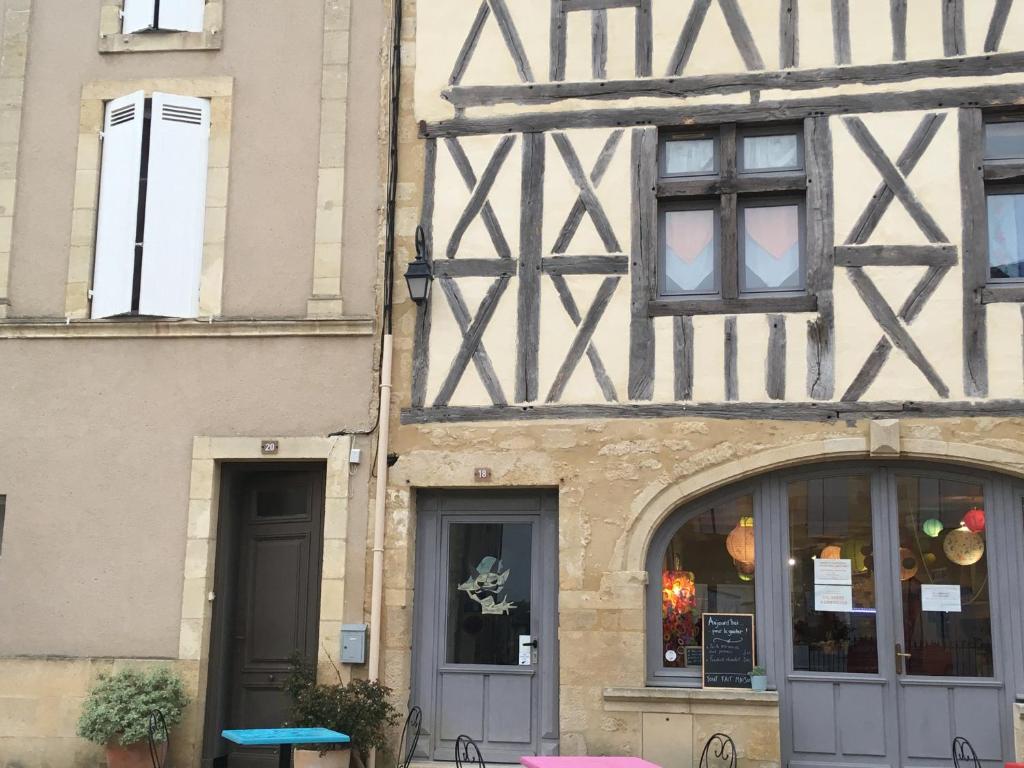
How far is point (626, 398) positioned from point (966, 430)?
6.65ft

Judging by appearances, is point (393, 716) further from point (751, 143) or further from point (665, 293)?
point (751, 143)

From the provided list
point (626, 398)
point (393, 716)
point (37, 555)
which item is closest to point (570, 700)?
point (393, 716)

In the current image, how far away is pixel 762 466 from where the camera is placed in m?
7.23

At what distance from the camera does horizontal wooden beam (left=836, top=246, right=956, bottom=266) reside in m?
7.25

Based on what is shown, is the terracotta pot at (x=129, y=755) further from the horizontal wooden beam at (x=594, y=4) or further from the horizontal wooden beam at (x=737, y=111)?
the horizontal wooden beam at (x=594, y=4)

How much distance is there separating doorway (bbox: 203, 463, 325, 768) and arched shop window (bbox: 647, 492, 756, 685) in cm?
226

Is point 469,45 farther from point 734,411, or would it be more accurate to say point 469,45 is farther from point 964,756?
point 964,756

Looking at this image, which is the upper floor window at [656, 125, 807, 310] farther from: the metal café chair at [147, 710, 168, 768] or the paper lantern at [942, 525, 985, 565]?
the metal café chair at [147, 710, 168, 768]

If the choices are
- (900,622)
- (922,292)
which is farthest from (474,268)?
(900,622)

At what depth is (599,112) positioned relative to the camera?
777cm

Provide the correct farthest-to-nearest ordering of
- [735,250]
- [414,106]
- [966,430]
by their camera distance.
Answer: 1. [414,106]
2. [735,250]
3. [966,430]

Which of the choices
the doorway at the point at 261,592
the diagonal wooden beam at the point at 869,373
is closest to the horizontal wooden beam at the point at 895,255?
the diagonal wooden beam at the point at 869,373

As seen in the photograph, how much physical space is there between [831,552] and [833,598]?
277mm

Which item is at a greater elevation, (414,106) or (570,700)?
(414,106)
